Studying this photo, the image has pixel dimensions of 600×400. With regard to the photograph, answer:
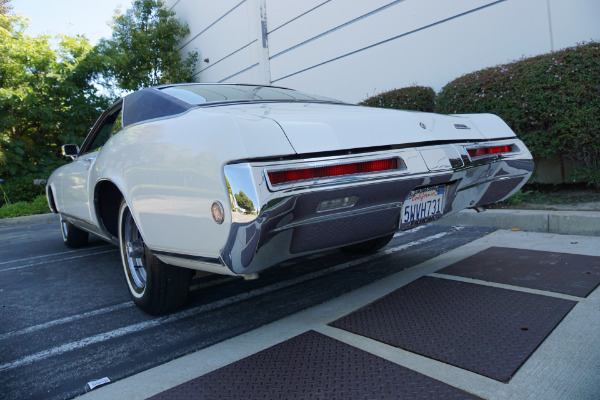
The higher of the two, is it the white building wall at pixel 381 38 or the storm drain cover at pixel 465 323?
the white building wall at pixel 381 38

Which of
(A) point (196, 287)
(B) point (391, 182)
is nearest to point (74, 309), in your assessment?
(A) point (196, 287)

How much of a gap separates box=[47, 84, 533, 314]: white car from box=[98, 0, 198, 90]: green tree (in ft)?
42.1

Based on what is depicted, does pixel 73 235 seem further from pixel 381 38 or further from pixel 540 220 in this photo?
pixel 381 38

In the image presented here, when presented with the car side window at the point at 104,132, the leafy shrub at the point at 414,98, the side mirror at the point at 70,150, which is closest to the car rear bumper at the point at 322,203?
the car side window at the point at 104,132

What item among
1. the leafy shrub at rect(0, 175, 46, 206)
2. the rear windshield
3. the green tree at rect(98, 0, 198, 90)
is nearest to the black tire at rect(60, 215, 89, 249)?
the rear windshield

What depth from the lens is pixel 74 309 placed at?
9.55ft

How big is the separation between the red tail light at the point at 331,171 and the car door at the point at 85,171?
67.1 inches

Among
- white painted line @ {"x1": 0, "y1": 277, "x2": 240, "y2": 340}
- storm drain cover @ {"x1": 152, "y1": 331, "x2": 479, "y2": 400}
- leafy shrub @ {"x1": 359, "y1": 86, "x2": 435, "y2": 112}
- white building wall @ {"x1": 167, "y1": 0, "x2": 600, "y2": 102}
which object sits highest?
white building wall @ {"x1": 167, "y1": 0, "x2": 600, "y2": 102}

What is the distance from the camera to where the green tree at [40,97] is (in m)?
11.1

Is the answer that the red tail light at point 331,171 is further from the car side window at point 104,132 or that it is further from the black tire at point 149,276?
the car side window at point 104,132

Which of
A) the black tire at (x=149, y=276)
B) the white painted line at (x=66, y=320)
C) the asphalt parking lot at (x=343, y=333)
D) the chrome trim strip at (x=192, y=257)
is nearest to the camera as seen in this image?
the asphalt parking lot at (x=343, y=333)

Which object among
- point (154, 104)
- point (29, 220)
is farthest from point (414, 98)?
point (29, 220)

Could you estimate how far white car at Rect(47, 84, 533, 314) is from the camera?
175 centimetres

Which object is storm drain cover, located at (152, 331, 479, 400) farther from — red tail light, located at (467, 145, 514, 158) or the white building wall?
the white building wall
